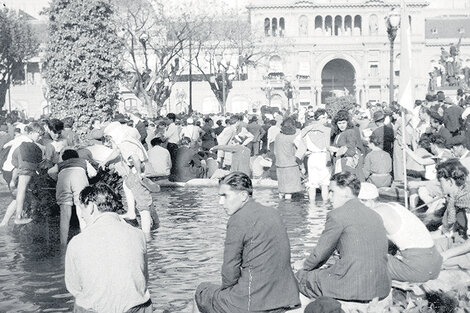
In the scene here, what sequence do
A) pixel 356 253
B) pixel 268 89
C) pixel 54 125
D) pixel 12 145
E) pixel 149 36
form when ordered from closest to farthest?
pixel 356 253 → pixel 54 125 → pixel 12 145 → pixel 149 36 → pixel 268 89

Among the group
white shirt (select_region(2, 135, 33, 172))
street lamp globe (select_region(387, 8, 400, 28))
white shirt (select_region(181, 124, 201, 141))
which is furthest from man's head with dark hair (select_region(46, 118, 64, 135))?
street lamp globe (select_region(387, 8, 400, 28))

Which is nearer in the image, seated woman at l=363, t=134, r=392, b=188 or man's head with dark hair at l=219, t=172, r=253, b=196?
man's head with dark hair at l=219, t=172, r=253, b=196

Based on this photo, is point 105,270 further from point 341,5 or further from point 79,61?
point 341,5

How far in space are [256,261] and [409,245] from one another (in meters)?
1.61

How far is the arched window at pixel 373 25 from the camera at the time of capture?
261 feet

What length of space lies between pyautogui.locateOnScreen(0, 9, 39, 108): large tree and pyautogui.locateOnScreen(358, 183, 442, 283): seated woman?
49627 millimetres

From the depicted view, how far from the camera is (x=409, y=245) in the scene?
6.29m

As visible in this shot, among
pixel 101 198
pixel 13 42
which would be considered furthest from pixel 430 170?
pixel 13 42

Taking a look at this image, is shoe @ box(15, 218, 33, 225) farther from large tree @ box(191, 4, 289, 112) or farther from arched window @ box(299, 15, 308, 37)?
arched window @ box(299, 15, 308, 37)

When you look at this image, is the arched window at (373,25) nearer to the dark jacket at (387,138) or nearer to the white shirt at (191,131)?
the white shirt at (191,131)

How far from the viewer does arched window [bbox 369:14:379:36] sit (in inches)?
3132

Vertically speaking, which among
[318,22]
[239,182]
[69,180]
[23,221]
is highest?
[318,22]

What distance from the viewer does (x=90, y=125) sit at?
1792cm

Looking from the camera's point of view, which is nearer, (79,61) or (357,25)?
(79,61)
